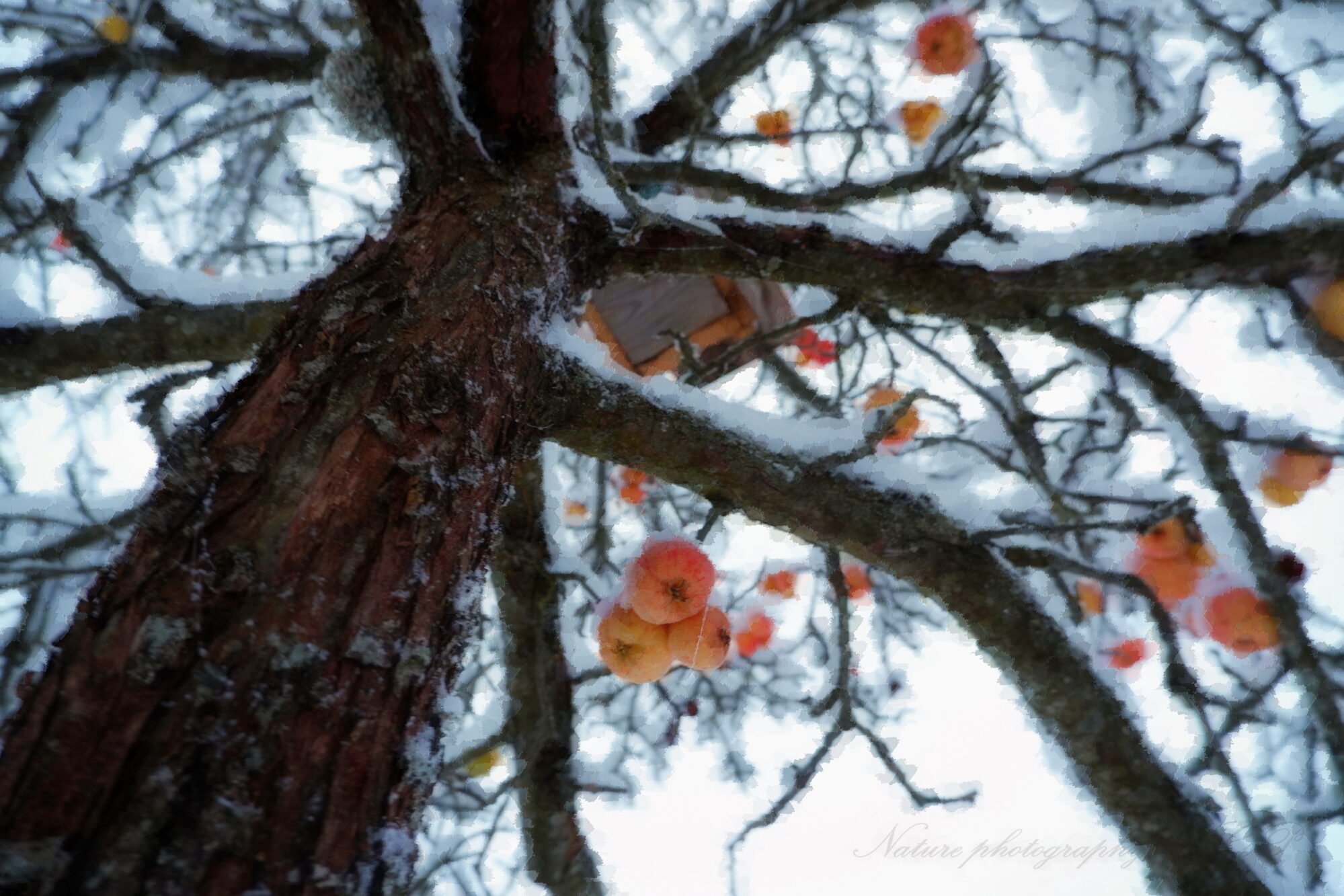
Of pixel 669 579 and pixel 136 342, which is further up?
pixel 136 342

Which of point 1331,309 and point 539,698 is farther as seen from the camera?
point 539,698

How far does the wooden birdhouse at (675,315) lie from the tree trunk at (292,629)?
4.62 feet

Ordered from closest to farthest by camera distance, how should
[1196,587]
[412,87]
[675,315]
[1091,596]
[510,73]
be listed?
[412,87] < [510,73] < [1196,587] < [675,315] < [1091,596]

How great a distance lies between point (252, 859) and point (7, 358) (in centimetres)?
145

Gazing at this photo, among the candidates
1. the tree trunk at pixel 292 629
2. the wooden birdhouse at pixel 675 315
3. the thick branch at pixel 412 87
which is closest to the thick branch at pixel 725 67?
the wooden birdhouse at pixel 675 315

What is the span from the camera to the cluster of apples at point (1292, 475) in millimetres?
2201

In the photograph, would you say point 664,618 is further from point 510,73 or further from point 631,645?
point 510,73

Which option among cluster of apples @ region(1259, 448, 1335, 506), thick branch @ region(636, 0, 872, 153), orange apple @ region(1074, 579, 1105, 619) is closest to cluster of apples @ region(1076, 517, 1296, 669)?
cluster of apples @ region(1259, 448, 1335, 506)

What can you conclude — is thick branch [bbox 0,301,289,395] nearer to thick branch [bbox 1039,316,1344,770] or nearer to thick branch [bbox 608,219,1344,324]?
thick branch [bbox 608,219,1344,324]

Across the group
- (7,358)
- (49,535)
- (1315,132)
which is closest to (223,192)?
(49,535)

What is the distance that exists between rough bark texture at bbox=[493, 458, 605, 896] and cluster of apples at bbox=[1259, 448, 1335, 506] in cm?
216

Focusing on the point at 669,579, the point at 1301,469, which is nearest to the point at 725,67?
the point at 669,579

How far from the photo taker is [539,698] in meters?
1.69

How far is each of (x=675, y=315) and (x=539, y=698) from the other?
4.44ft
